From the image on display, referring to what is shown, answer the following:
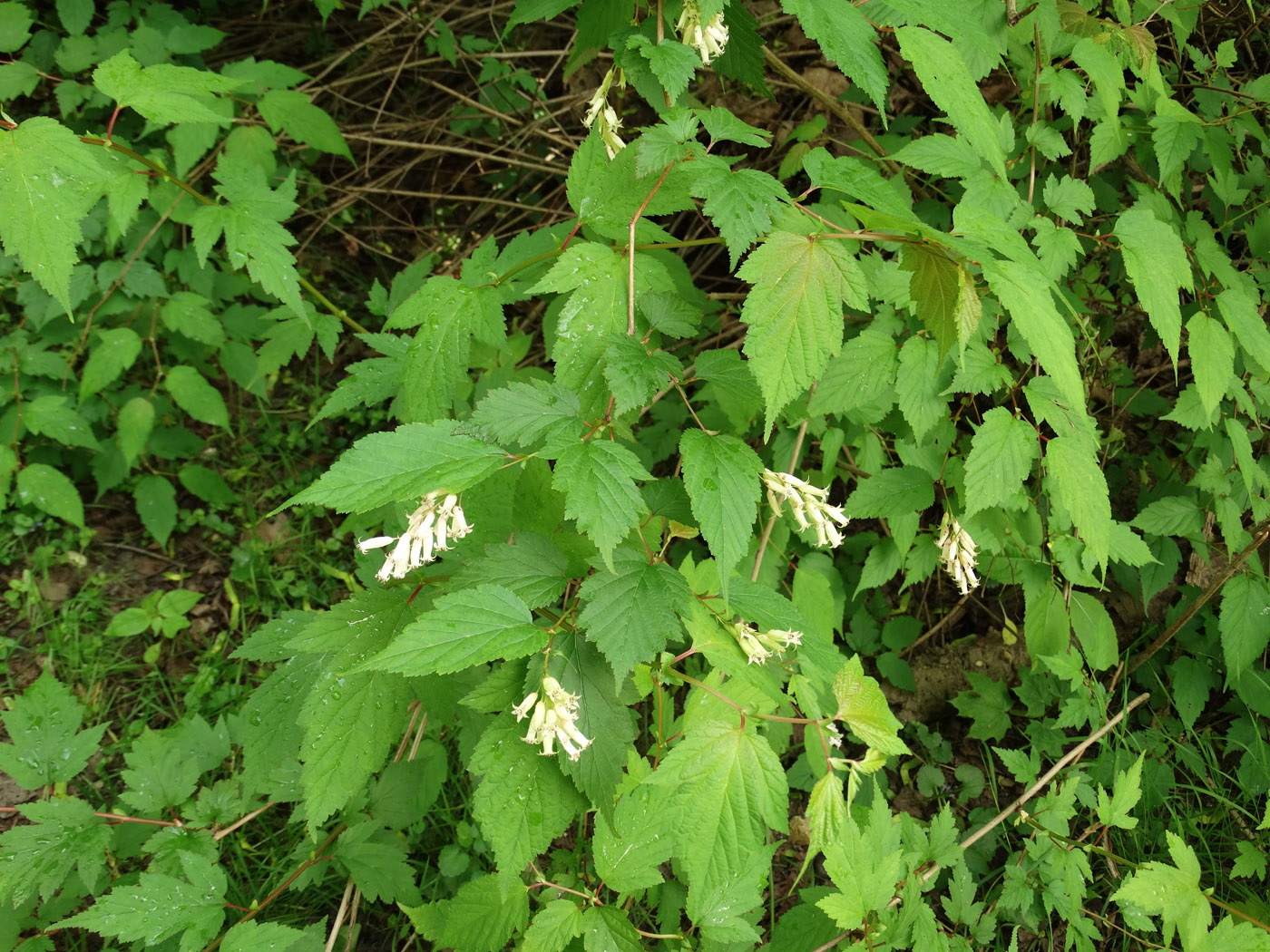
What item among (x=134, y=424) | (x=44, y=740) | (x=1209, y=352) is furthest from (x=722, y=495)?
(x=134, y=424)

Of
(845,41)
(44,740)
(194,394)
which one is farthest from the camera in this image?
(194,394)

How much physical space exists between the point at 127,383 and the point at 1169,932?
4114 mm

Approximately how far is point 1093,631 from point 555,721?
6.49 feet

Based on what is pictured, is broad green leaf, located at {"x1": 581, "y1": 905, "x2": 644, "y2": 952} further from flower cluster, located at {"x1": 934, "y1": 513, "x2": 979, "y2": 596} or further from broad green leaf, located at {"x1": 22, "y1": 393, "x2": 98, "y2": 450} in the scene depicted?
broad green leaf, located at {"x1": 22, "y1": 393, "x2": 98, "y2": 450}

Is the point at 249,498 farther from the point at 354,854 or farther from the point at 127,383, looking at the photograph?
the point at 354,854

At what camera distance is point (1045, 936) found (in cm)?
219

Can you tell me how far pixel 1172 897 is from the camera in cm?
169

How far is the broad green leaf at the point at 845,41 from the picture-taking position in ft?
3.87

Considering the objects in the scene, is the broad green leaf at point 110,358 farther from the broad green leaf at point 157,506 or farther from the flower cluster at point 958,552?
the flower cluster at point 958,552

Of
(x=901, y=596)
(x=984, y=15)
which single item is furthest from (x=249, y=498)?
(x=984, y=15)

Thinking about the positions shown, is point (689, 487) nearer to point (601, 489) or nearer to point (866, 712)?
point (601, 489)

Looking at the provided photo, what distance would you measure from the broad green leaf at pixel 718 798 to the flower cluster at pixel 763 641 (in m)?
0.13

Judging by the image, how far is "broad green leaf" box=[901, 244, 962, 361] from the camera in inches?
44.8

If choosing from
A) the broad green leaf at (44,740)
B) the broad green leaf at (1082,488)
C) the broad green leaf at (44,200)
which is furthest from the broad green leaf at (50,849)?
the broad green leaf at (1082,488)
